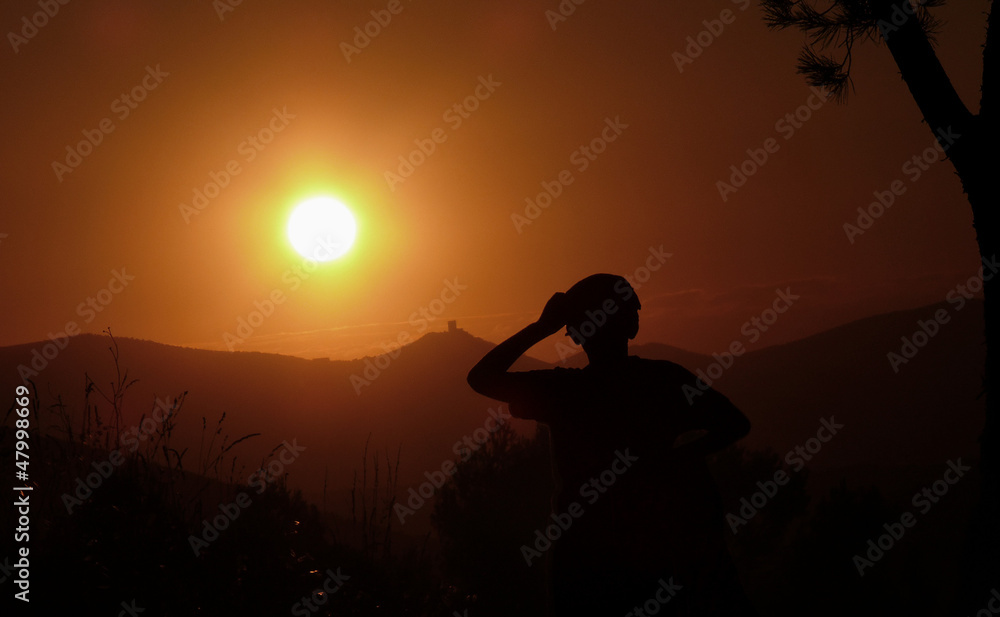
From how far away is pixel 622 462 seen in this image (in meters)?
2.39

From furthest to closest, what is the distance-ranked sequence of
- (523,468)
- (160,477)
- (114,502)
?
(523,468), (160,477), (114,502)

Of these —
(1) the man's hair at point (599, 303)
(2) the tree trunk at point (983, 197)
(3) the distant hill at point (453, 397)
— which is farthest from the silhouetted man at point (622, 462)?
(3) the distant hill at point (453, 397)

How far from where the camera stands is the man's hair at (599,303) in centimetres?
246

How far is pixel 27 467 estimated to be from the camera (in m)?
4.92

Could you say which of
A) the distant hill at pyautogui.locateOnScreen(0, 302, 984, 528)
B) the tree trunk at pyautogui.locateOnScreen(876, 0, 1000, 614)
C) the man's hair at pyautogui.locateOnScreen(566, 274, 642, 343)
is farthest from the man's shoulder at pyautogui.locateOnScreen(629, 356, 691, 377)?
the distant hill at pyautogui.locateOnScreen(0, 302, 984, 528)

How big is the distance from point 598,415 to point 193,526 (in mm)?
3635

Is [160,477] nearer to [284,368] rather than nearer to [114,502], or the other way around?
[114,502]

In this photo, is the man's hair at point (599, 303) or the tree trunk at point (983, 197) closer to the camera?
the man's hair at point (599, 303)

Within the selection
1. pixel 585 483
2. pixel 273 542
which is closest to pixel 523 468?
pixel 273 542

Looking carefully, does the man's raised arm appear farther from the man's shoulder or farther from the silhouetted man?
the man's shoulder

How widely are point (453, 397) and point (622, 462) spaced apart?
188 meters

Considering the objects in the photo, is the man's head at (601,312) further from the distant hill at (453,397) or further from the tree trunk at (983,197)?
the distant hill at (453,397)

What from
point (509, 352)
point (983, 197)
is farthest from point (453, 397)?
point (509, 352)

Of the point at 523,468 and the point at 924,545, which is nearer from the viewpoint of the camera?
the point at 924,545
